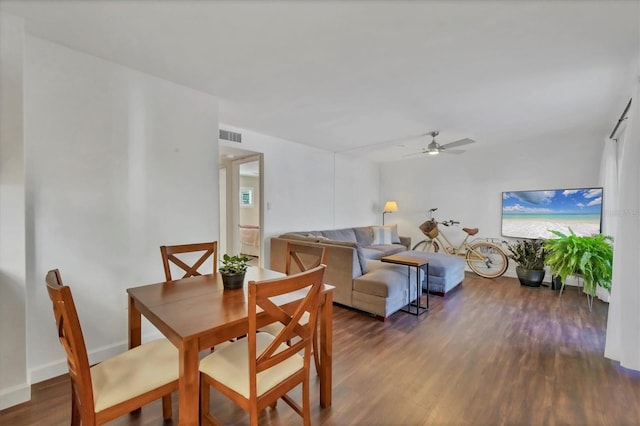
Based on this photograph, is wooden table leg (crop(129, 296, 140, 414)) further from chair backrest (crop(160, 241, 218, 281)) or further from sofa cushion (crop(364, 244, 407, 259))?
sofa cushion (crop(364, 244, 407, 259))

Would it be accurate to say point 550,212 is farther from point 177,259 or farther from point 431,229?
point 177,259

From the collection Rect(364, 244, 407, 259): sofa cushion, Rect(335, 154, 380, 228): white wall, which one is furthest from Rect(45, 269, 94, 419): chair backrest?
Rect(335, 154, 380, 228): white wall

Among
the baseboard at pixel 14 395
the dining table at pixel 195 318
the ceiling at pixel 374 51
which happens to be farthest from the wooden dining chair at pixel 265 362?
the ceiling at pixel 374 51

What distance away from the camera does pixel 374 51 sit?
209 cm

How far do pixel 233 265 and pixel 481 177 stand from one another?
5351 mm

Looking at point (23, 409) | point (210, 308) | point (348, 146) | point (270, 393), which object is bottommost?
point (23, 409)

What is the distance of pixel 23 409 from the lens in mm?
1753

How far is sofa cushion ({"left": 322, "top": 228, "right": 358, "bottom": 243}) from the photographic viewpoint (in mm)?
5144

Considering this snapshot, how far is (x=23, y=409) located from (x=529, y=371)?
3.62 meters

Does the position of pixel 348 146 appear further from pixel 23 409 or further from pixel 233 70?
pixel 23 409

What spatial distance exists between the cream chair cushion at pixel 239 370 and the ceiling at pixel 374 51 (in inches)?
79.5

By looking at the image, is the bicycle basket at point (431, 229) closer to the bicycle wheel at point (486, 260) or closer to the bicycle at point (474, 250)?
the bicycle at point (474, 250)

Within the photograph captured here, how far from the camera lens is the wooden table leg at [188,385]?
117 cm

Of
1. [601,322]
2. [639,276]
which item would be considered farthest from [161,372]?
[601,322]
